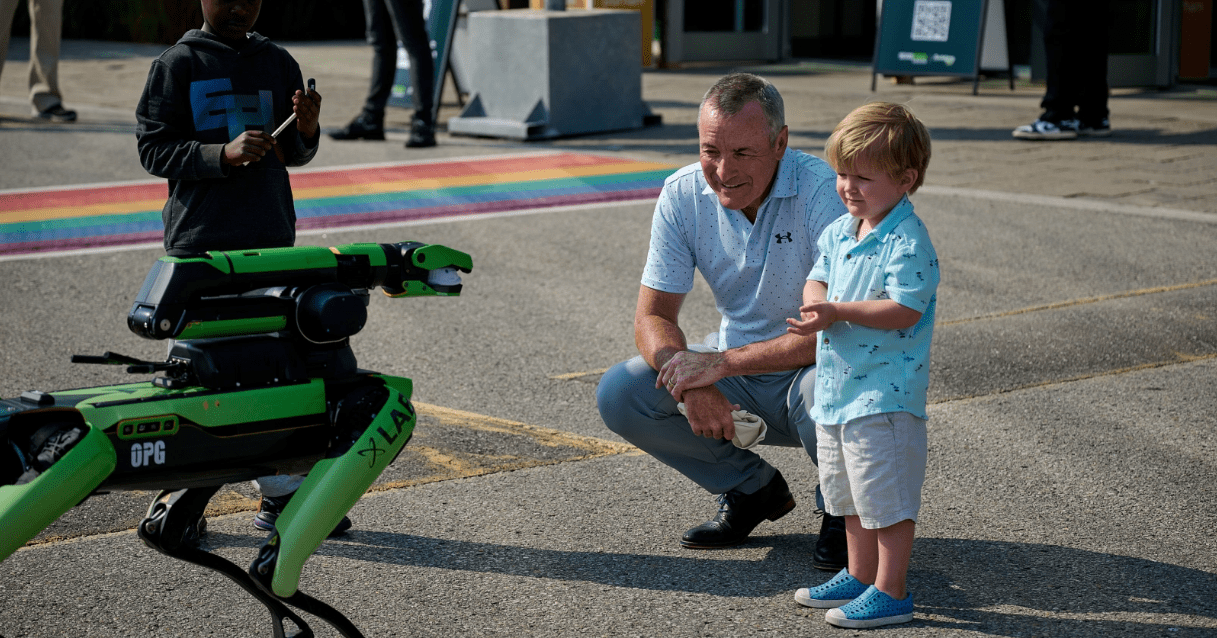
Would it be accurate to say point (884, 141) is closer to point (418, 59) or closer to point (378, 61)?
point (418, 59)

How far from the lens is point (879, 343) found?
2836mm

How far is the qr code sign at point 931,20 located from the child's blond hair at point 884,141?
11.3 meters

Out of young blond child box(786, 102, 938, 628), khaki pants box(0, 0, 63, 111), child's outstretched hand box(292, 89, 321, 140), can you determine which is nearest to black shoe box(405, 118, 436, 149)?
khaki pants box(0, 0, 63, 111)

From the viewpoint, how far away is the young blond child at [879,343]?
9.18ft

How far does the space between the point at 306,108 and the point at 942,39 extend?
1146 centimetres

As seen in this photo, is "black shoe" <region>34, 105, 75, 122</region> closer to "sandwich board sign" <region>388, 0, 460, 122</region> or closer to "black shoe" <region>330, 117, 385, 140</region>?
"black shoe" <region>330, 117, 385, 140</region>

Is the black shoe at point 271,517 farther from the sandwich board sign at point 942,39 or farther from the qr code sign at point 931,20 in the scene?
the qr code sign at point 931,20

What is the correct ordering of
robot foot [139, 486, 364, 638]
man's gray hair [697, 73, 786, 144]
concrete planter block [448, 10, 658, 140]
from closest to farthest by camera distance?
robot foot [139, 486, 364, 638] < man's gray hair [697, 73, 786, 144] < concrete planter block [448, 10, 658, 140]

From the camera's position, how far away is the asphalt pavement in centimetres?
303

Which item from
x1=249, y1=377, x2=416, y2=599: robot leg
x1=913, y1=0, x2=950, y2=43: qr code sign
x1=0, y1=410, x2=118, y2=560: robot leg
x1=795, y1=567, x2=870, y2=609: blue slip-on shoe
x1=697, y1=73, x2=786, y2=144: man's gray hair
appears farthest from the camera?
x1=913, y1=0, x2=950, y2=43: qr code sign

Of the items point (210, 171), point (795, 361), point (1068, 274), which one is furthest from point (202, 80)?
point (1068, 274)

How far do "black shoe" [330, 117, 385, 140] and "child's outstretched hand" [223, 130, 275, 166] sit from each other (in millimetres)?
7649

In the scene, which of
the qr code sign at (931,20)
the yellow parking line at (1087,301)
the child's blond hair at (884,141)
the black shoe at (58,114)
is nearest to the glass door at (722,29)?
the qr code sign at (931,20)

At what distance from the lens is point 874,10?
63.2 feet
